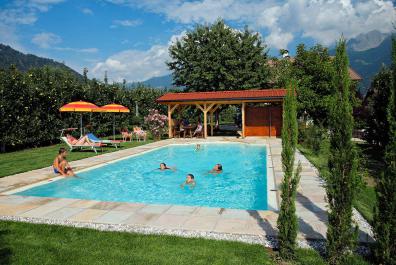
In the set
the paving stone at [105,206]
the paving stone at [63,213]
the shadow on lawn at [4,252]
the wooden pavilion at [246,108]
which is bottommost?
the shadow on lawn at [4,252]

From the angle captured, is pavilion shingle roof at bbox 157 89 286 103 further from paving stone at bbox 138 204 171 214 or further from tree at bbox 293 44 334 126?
paving stone at bbox 138 204 171 214

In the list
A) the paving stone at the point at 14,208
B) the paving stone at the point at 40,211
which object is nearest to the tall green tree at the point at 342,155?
the paving stone at the point at 40,211

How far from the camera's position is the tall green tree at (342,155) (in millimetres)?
3719

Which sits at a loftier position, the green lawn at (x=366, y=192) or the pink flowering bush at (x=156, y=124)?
the pink flowering bush at (x=156, y=124)

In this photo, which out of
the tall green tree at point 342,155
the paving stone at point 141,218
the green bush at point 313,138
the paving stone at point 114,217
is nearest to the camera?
the tall green tree at point 342,155

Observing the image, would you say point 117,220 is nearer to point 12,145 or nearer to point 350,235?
point 350,235

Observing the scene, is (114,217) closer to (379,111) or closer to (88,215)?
(88,215)

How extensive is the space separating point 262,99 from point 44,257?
1746cm

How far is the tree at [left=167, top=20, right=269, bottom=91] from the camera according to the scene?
26625 millimetres

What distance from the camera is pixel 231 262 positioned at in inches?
167

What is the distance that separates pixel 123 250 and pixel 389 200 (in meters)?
3.64

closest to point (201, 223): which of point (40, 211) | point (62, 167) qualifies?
point (40, 211)

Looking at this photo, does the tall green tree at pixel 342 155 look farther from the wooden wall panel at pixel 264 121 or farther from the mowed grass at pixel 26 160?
the wooden wall panel at pixel 264 121

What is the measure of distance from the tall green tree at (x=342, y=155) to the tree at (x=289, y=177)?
44 centimetres
